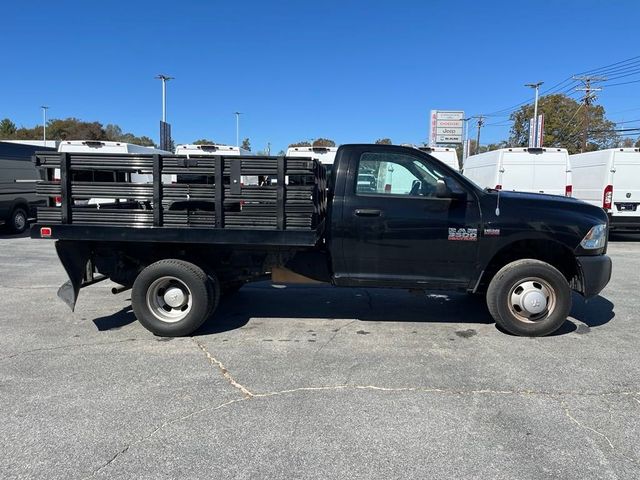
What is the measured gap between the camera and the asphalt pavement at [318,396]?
10.3ft

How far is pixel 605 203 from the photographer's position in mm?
14117

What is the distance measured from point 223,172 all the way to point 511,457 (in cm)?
355

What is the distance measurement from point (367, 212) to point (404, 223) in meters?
0.40

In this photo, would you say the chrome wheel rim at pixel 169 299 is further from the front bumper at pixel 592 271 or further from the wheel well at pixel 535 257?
→ the front bumper at pixel 592 271

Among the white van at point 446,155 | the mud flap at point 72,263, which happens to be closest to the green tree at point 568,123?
the white van at point 446,155

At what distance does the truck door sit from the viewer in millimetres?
5508

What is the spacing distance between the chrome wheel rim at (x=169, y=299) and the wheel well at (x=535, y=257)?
3244 mm

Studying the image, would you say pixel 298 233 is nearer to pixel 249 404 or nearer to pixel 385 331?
pixel 385 331

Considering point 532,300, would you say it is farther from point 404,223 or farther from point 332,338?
point 332,338

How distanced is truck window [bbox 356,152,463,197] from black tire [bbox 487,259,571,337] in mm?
1239

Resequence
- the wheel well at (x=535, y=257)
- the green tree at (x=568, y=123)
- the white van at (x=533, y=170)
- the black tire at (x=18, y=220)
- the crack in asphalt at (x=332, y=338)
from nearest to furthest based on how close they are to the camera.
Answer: the crack in asphalt at (x=332, y=338) → the wheel well at (x=535, y=257) → the white van at (x=533, y=170) → the black tire at (x=18, y=220) → the green tree at (x=568, y=123)

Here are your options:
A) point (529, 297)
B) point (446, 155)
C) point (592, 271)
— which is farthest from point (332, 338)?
point (446, 155)

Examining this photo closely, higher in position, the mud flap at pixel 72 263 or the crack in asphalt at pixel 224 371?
the mud flap at pixel 72 263

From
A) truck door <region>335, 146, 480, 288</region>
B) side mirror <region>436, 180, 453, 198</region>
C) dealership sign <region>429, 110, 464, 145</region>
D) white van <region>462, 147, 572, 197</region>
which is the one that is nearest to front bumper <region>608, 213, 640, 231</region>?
white van <region>462, 147, 572, 197</region>
